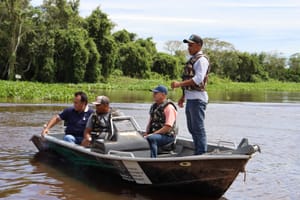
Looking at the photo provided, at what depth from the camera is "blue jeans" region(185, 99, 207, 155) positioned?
6.86 m

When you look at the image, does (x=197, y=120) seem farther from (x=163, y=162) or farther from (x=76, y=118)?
(x=76, y=118)

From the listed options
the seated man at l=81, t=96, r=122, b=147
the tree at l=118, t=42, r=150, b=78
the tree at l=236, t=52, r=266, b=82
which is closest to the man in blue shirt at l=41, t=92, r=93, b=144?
the seated man at l=81, t=96, r=122, b=147

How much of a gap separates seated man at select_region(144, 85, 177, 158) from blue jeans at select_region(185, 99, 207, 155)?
343 mm

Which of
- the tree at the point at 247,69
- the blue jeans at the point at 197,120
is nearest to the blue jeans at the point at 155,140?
the blue jeans at the point at 197,120

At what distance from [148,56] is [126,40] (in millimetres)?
5957

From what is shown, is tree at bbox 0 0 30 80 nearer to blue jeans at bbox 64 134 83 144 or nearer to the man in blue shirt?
the man in blue shirt

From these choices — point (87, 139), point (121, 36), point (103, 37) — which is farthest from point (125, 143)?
point (121, 36)

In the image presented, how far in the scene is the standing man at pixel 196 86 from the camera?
22.1 feet

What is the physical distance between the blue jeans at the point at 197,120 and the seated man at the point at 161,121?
343mm

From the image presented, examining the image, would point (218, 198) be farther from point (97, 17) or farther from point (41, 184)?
point (97, 17)

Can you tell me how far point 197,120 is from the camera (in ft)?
22.5

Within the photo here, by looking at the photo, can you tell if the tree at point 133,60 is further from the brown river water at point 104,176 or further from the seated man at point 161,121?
the seated man at point 161,121

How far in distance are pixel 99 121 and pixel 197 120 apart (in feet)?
6.04

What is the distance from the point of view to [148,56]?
6216cm
